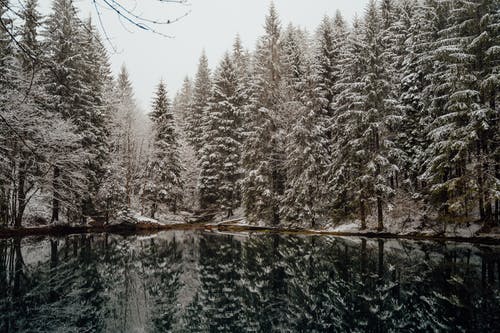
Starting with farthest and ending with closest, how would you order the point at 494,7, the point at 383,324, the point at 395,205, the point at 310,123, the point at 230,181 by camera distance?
the point at 230,181
the point at 310,123
the point at 395,205
the point at 494,7
the point at 383,324

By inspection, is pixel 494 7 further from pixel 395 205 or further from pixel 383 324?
pixel 383 324

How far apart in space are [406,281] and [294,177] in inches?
625

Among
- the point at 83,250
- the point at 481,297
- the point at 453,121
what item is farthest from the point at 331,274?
the point at 453,121

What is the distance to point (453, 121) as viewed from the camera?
17734 millimetres

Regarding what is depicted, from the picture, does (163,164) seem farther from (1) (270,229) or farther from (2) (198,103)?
(1) (270,229)

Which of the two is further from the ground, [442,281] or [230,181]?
[230,181]

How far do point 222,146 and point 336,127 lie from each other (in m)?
11.7

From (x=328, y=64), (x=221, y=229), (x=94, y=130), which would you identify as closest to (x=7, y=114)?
(x=94, y=130)

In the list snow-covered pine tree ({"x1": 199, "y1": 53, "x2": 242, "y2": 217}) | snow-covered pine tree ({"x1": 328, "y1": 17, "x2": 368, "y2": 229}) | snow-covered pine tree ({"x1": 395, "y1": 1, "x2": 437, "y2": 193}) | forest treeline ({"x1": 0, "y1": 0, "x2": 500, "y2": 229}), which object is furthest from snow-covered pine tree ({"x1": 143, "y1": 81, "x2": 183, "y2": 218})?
snow-covered pine tree ({"x1": 395, "y1": 1, "x2": 437, "y2": 193})

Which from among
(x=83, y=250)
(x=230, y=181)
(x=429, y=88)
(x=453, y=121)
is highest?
(x=429, y=88)

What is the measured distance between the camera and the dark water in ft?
18.4

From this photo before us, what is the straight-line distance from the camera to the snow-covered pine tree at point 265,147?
25312 millimetres

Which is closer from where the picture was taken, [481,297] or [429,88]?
[481,297]

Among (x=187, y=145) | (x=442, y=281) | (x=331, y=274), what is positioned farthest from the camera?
(x=187, y=145)
